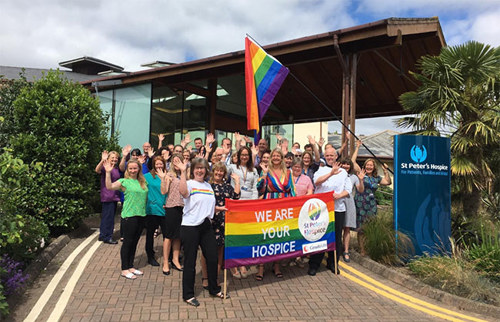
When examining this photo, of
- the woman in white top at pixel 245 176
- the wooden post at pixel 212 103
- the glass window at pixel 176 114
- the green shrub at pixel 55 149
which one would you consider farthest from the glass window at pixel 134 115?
the woman in white top at pixel 245 176

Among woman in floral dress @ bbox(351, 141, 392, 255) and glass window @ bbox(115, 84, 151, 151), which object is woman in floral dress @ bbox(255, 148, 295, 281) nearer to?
woman in floral dress @ bbox(351, 141, 392, 255)

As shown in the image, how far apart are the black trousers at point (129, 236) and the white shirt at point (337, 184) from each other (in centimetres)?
285

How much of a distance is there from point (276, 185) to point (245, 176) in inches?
19.0

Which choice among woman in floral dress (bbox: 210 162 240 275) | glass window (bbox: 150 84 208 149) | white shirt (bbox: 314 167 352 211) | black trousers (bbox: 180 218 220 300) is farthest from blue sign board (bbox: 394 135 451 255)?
glass window (bbox: 150 84 208 149)

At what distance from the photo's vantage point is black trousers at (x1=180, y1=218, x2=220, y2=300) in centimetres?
435

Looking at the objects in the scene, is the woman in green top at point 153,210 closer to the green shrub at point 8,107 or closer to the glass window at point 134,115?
the green shrub at point 8,107

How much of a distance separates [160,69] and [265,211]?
8634 millimetres

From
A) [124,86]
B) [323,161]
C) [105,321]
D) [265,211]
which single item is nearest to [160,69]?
[124,86]

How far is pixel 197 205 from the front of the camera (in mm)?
4391

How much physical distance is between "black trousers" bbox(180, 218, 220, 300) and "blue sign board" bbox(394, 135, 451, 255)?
130 inches

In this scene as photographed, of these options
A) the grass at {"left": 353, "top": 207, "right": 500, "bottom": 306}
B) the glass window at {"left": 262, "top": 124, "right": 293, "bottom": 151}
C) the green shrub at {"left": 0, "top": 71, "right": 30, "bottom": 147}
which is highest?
the glass window at {"left": 262, "top": 124, "right": 293, "bottom": 151}

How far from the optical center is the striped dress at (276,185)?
17.6 feet

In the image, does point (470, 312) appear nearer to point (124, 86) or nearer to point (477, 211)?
point (477, 211)

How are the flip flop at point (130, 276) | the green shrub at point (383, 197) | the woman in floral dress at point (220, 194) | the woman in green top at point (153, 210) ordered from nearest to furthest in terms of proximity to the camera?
1. the woman in floral dress at point (220, 194)
2. the flip flop at point (130, 276)
3. the woman in green top at point (153, 210)
4. the green shrub at point (383, 197)
